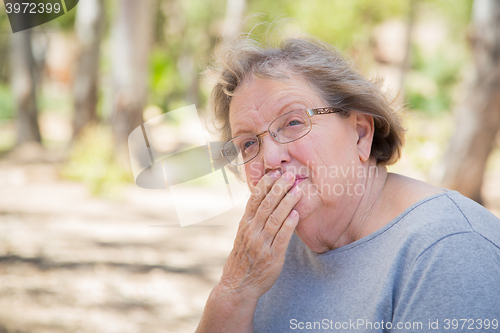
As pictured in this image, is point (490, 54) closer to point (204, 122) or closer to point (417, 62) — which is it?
point (204, 122)

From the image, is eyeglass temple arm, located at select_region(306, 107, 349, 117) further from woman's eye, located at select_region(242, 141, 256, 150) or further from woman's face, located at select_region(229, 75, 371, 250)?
woman's eye, located at select_region(242, 141, 256, 150)

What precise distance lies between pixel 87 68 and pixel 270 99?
10183mm

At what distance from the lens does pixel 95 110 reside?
10742mm

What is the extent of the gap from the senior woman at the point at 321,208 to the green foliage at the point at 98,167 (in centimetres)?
619

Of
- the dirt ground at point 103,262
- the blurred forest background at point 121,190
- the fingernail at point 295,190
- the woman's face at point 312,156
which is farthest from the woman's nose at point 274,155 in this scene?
the dirt ground at point 103,262

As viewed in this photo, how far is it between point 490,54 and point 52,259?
5.91 meters

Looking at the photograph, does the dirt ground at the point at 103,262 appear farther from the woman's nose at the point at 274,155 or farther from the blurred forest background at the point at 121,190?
the woman's nose at the point at 274,155

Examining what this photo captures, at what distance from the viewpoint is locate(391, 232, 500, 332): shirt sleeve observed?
1070mm

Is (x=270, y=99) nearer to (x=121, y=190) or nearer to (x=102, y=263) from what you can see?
(x=102, y=263)

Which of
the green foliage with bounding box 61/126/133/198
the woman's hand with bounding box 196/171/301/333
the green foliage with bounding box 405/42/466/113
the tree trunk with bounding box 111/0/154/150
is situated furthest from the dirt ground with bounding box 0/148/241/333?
the green foliage with bounding box 405/42/466/113

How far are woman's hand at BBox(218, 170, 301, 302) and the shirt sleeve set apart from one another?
47cm

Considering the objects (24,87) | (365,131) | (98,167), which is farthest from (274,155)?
(24,87)

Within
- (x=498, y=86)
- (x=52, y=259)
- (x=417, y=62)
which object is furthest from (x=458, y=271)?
(x=417, y=62)

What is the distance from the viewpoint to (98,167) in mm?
7621
